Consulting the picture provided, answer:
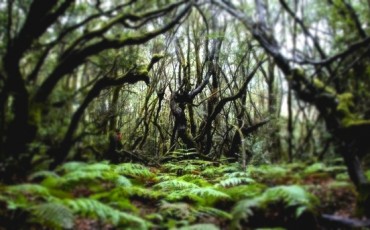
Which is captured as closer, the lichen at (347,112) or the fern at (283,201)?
the fern at (283,201)

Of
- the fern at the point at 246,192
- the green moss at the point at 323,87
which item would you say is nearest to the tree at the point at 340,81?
the green moss at the point at 323,87

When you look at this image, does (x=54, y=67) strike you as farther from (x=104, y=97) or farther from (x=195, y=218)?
(x=195, y=218)

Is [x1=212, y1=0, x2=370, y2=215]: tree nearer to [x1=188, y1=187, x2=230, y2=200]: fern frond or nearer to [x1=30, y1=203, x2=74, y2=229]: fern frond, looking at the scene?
[x1=188, y1=187, x2=230, y2=200]: fern frond

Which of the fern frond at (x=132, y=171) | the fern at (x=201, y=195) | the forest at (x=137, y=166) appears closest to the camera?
the forest at (x=137, y=166)

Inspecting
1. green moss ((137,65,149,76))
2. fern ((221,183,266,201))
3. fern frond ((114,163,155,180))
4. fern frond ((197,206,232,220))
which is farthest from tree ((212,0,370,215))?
fern frond ((114,163,155,180))

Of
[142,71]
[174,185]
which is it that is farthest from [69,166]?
[142,71]

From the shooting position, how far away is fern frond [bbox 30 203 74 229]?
3.92 m

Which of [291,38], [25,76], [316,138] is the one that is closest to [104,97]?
[25,76]

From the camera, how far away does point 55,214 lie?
3.97 m

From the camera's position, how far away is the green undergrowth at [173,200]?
4246 millimetres

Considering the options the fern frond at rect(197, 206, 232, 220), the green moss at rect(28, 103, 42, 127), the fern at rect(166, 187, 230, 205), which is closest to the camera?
the fern frond at rect(197, 206, 232, 220)

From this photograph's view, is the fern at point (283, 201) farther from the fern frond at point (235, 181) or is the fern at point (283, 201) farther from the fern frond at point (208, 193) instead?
the fern frond at point (235, 181)

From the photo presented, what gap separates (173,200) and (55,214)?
7.47ft

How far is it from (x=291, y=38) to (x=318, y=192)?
2.84 meters
